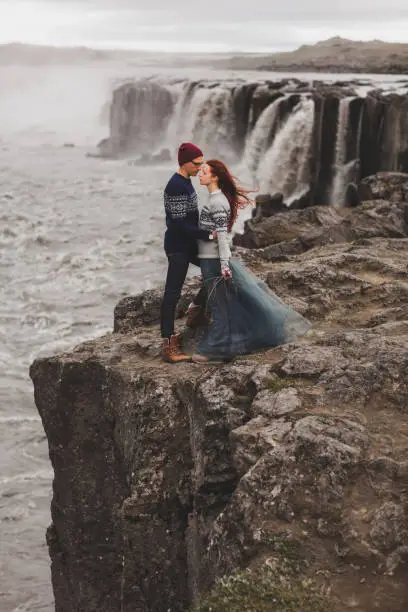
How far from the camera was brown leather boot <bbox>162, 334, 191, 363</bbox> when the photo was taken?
396 inches

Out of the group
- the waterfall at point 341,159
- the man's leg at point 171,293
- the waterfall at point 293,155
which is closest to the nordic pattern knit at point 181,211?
the man's leg at point 171,293

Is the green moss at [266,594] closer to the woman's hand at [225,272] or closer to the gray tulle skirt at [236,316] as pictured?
the gray tulle skirt at [236,316]

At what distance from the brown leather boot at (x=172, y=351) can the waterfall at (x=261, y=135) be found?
2975 cm

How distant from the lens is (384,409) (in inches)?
333

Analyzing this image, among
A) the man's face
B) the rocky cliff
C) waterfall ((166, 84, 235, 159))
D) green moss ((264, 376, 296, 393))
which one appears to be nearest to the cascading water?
waterfall ((166, 84, 235, 159))

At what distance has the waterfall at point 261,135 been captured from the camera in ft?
126

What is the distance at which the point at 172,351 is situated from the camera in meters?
10.1

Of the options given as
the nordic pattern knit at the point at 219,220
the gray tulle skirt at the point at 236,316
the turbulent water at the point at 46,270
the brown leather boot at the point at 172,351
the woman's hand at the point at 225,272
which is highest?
the nordic pattern knit at the point at 219,220

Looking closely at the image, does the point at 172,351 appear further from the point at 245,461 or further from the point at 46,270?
the point at 46,270

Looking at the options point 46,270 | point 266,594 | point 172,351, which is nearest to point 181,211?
point 172,351

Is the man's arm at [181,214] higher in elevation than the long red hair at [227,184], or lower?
lower

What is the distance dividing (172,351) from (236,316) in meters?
0.92

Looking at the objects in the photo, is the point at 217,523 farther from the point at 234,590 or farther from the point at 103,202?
the point at 103,202

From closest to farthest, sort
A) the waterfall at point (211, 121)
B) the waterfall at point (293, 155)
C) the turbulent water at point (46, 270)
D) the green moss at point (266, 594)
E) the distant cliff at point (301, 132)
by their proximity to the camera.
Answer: the green moss at point (266, 594) → the turbulent water at point (46, 270) → the distant cliff at point (301, 132) → the waterfall at point (293, 155) → the waterfall at point (211, 121)
